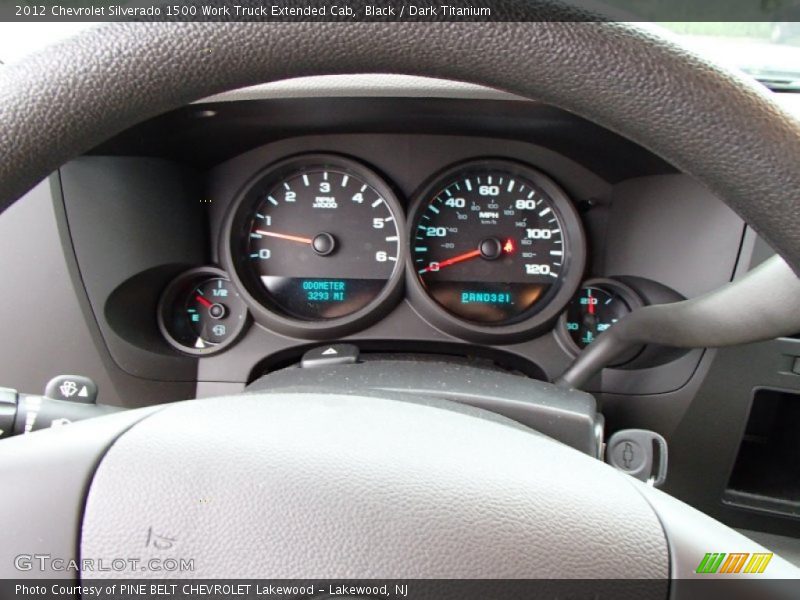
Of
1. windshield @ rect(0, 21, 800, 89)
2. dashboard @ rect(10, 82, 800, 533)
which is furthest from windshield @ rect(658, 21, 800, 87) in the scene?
dashboard @ rect(10, 82, 800, 533)

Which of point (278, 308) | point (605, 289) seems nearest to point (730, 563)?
point (605, 289)

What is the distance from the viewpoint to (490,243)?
7.34 ft

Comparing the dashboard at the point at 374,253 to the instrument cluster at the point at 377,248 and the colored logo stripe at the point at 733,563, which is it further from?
the colored logo stripe at the point at 733,563

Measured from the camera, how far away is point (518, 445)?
0.88 meters

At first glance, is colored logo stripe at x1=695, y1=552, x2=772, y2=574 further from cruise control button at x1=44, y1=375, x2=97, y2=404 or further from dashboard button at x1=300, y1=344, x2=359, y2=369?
dashboard button at x1=300, y1=344, x2=359, y2=369

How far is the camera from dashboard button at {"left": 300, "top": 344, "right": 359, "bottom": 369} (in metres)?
1.87

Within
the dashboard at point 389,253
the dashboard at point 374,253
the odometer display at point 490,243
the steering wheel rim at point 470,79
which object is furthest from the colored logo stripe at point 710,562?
the odometer display at point 490,243

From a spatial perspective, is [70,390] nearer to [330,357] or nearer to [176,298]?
[330,357]

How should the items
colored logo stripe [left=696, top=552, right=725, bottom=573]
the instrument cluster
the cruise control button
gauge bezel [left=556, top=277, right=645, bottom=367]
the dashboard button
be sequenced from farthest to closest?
the instrument cluster → gauge bezel [left=556, top=277, right=645, bottom=367] → the dashboard button → the cruise control button → colored logo stripe [left=696, top=552, right=725, bottom=573]

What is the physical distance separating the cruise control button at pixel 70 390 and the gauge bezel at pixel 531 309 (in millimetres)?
1171

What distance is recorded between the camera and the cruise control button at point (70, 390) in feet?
3.95

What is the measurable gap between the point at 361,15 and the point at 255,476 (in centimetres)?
52

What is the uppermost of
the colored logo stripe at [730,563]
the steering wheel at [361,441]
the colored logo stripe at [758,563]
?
the steering wheel at [361,441]

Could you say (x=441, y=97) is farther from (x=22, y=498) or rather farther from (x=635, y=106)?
(x=22, y=498)
